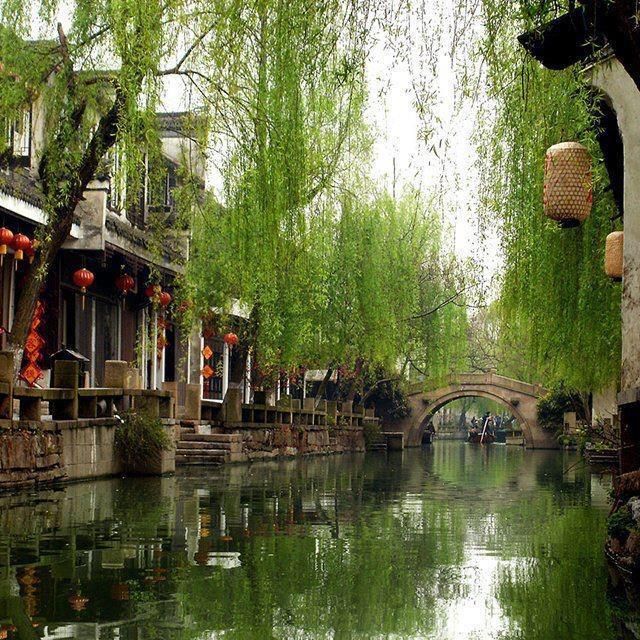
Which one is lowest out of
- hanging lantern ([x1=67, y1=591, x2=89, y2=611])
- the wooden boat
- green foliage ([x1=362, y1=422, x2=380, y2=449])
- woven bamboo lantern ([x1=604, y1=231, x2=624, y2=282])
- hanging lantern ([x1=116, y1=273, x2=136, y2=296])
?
the wooden boat

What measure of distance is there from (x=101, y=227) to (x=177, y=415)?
4347mm

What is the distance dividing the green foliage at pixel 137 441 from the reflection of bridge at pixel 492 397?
1141 inches

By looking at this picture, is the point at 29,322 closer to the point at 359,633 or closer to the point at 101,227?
the point at 101,227

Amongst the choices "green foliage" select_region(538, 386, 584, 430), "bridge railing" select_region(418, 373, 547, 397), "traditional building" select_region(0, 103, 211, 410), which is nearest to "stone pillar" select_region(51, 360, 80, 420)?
"traditional building" select_region(0, 103, 211, 410)

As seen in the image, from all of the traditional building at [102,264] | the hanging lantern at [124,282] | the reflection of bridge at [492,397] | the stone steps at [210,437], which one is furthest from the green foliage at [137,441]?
the reflection of bridge at [492,397]

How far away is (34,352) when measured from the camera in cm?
1781

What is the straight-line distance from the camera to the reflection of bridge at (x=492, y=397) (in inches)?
1759

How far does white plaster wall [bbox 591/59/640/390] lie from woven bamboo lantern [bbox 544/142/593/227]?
36cm

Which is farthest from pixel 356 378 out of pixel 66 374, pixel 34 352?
pixel 66 374

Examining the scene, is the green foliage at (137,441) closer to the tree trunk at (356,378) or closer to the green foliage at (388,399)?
the tree trunk at (356,378)

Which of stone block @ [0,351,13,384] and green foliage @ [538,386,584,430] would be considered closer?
stone block @ [0,351,13,384]

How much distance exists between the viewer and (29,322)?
12.7 m

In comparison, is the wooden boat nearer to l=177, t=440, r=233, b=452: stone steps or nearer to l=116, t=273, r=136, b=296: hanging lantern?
l=177, t=440, r=233, b=452: stone steps

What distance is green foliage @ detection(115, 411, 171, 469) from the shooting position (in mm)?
15547
